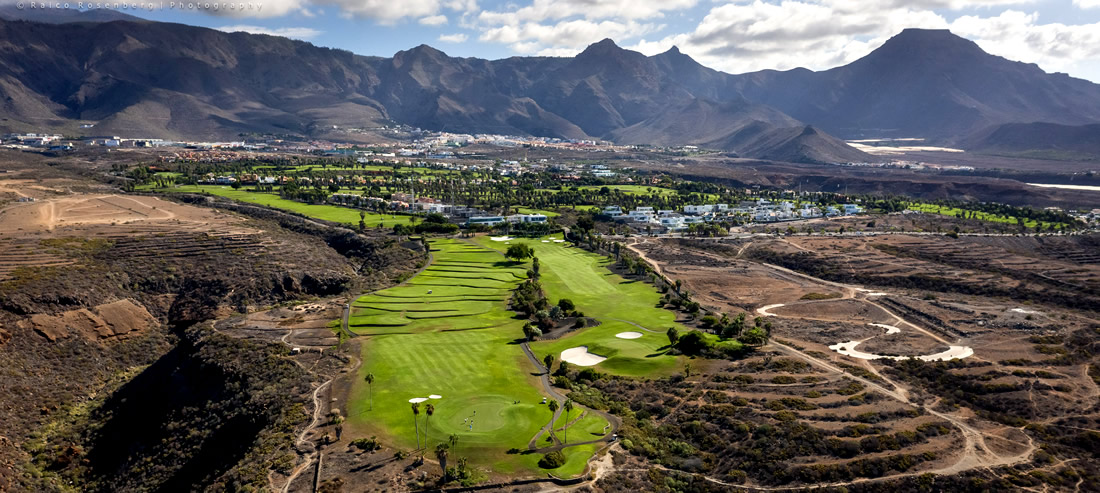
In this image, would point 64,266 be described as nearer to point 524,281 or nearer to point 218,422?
point 218,422

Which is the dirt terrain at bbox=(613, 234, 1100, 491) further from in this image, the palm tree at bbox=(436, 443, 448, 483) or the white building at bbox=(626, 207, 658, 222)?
the white building at bbox=(626, 207, 658, 222)

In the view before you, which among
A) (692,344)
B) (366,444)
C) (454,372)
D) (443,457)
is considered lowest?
(366,444)

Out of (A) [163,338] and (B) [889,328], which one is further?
(B) [889,328]

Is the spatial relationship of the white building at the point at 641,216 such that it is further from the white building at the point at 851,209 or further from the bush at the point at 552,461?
the bush at the point at 552,461

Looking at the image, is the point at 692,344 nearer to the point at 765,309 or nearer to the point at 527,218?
the point at 765,309

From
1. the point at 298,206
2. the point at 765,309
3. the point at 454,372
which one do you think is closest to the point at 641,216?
the point at 765,309

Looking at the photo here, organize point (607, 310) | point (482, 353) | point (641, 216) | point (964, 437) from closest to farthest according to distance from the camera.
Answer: point (964, 437)
point (482, 353)
point (607, 310)
point (641, 216)

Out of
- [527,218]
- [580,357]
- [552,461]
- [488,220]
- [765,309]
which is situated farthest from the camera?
[527,218]

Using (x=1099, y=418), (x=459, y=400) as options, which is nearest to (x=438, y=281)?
(x=459, y=400)
